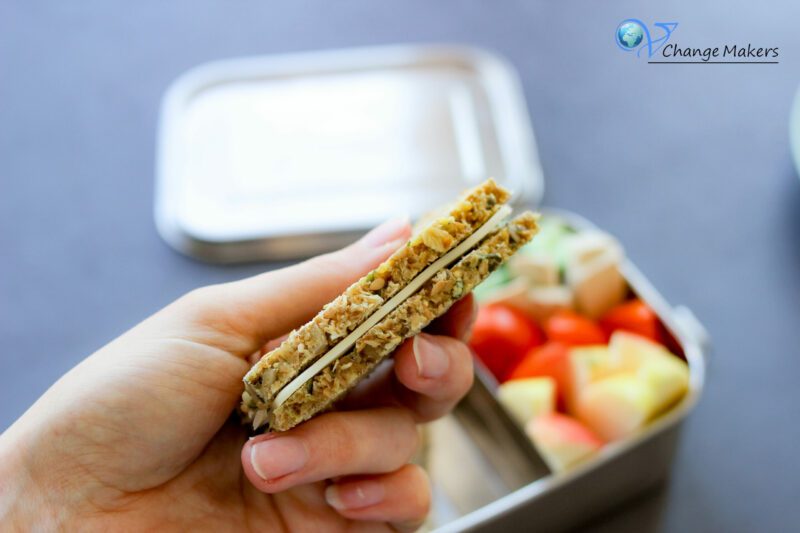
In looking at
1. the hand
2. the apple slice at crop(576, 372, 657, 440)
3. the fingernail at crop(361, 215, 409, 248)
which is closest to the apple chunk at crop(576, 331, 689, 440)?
the apple slice at crop(576, 372, 657, 440)

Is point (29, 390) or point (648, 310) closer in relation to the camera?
point (648, 310)

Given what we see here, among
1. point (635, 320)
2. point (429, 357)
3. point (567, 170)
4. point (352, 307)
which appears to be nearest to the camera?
point (352, 307)

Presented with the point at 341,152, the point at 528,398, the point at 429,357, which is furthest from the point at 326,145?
the point at 429,357

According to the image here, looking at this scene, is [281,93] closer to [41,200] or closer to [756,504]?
[41,200]

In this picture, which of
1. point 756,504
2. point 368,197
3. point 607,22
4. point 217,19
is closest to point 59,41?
point 217,19

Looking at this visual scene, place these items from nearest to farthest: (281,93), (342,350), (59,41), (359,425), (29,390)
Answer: (342,350), (359,425), (29,390), (281,93), (59,41)

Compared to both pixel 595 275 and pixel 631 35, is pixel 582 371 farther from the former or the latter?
pixel 631 35

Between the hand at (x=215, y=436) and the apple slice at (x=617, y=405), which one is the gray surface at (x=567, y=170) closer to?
the apple slice at (x=617, y=405)
